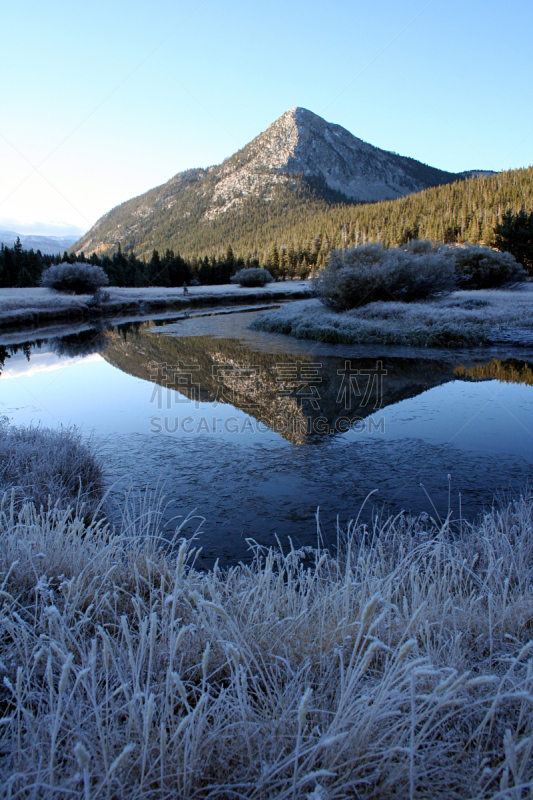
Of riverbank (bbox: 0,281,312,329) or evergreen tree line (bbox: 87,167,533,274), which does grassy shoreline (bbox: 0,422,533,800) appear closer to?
riverbank (bbox: 0,281,312,329)

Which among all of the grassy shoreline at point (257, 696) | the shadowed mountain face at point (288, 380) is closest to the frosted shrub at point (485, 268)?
the shadowed mountain face at point (288, 380)

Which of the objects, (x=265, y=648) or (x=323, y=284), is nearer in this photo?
(x=265, y=648)

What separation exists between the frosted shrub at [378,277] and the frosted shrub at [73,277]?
21167mm

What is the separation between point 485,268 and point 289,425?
2966cm

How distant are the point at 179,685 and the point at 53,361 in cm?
1518

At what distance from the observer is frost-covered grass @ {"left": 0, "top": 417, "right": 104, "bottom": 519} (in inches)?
185

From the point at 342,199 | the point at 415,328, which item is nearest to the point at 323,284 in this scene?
the point at 415,328

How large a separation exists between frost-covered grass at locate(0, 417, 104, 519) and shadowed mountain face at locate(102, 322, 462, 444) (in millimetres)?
3093

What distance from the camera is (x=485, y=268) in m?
31.7

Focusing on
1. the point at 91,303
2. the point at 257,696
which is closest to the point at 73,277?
the point at 91,303

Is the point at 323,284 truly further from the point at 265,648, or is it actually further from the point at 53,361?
the point at 265,648

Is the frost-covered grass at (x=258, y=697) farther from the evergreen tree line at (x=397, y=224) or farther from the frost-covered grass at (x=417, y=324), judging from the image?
the evergreen tree line at (x=397, y=224)

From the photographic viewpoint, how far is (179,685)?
126cm

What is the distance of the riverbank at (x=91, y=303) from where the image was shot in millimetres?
25163
